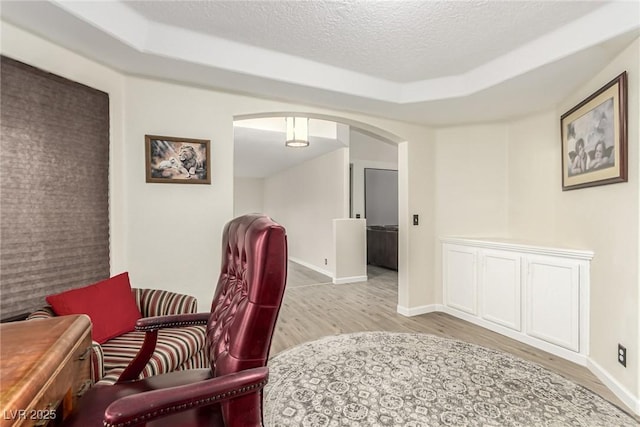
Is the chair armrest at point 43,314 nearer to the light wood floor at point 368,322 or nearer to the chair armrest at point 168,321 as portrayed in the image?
the chair armrest at point 168,321

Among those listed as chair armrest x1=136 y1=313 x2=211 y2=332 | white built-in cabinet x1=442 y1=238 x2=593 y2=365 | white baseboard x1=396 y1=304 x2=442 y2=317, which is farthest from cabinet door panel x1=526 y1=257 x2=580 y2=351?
chair armrest x1=136 y1=313 x2=211 y2=332

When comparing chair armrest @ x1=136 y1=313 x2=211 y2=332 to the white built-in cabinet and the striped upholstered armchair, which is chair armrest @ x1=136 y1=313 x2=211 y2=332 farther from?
the white built-in cabinet

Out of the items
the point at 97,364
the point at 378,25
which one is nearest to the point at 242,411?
the point at 97,364

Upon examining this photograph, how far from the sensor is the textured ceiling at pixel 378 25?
5.82ft

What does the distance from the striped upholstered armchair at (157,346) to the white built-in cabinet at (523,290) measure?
9.23 feet

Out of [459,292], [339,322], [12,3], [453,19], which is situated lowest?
[339,322]

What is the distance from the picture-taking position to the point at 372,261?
691 cm

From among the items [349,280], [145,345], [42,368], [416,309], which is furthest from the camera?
[349,280]

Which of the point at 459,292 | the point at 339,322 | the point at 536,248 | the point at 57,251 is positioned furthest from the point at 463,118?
the point at 57,251

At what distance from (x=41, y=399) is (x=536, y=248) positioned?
10.8 feet

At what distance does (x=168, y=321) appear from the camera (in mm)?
1437

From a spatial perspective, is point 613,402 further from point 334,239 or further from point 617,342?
point 334,239

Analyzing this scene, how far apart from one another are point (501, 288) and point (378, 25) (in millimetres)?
2694

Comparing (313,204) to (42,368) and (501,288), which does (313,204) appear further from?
(42,368)
